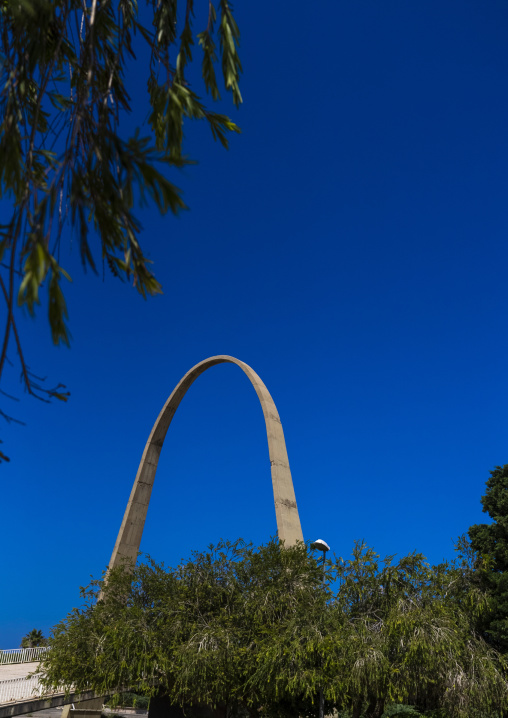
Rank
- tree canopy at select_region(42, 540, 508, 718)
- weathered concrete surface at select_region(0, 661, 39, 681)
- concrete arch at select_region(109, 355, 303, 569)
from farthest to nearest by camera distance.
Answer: concrete arch at select_region(109, 355, 303, 569)
weathered concrete surface at select_region(0, 661, 39, 681)
tree canopy at select_region(42, 540, 508, 718)

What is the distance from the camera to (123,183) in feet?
14.6

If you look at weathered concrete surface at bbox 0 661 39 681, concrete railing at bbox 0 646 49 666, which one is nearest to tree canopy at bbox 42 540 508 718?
weathered concrete surface at bbox 0 661 39 681

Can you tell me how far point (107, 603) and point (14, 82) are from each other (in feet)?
70.0

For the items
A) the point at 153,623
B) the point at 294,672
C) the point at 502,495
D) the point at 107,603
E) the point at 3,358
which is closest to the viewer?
the point at 3,358

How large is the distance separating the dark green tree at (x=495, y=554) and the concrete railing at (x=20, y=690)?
18.2m

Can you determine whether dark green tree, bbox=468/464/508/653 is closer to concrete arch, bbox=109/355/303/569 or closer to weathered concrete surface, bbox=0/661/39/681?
concrete arch, bbox=109/355/303/569

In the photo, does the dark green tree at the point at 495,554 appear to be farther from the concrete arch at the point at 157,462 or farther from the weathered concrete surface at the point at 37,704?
the weathered concrete surface at the point at 37,704

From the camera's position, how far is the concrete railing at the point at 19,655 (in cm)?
2683

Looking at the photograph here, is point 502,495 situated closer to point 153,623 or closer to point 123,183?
point 153,623

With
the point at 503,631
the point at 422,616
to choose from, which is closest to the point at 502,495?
the point at 503,631

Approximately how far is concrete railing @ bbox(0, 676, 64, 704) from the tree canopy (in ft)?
2.44

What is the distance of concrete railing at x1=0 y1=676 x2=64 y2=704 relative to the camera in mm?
18750

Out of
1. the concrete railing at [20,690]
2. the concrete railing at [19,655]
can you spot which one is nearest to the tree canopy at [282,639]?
the concrete railing at [20,690]

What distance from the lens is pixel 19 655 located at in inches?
1107
